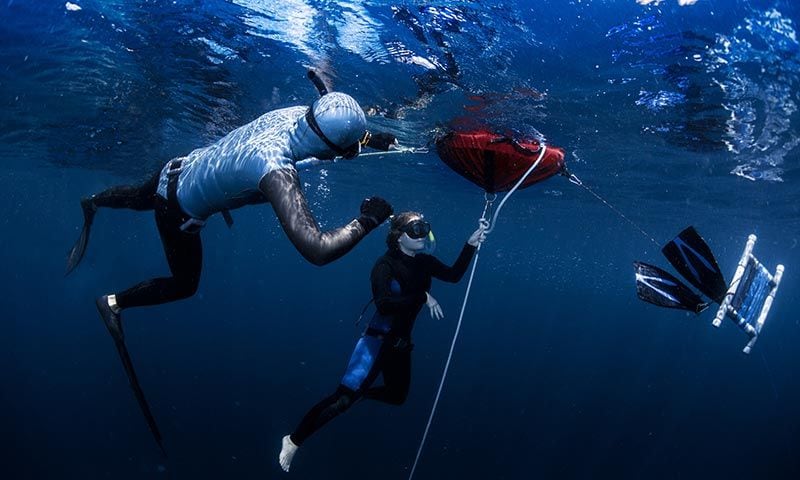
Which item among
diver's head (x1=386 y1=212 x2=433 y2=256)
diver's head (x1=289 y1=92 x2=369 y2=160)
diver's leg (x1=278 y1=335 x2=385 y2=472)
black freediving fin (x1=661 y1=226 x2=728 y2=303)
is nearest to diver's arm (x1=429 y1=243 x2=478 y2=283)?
diver's head (x1=386 y1=212 x2=433 y2=256)

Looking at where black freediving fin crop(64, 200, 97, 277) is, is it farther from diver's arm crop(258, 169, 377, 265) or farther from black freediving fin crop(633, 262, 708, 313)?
black freediving fin crop(633, 262, 708, 313)

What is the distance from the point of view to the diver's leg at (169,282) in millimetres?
4294

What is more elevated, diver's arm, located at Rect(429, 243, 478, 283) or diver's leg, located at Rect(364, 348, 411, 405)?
diver's arm, located at Rect(429, 243, 478, 283)

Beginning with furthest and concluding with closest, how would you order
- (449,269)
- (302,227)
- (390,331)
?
(449,269) → (390,331) → (302,227)

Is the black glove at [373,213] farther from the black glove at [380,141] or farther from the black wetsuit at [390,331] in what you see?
the black wetsuit at [390,331]

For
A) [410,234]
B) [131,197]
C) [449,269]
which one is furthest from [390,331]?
[131,197]

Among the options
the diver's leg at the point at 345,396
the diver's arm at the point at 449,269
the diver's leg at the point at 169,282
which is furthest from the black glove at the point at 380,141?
the diver's leg at the point at 345,396

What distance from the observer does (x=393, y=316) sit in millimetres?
6023

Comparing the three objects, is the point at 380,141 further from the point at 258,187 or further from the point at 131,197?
the point at 131,197

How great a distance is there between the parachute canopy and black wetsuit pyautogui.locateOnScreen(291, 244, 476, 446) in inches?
42.8

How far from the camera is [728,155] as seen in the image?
13938 mm

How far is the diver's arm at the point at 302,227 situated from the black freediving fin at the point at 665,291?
3.57 meters

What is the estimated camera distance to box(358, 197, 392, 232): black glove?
3066mm

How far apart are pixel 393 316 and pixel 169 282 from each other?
286 cm
